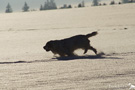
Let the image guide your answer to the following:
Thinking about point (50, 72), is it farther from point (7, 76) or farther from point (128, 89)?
point (128, 89)

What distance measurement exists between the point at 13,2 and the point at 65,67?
137m

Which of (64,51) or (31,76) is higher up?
(31,76)

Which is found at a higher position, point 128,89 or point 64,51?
point 128,89

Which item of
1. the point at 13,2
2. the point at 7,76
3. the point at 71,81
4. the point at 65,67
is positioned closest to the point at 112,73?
the point at 71,81

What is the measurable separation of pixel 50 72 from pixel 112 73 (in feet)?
4.12

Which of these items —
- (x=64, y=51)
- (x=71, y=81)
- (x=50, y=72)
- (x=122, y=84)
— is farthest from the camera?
(x=64, y=51)

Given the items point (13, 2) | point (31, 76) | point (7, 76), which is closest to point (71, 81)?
point (31, 76)

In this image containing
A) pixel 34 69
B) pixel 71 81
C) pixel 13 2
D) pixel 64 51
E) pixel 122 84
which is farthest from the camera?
pixel 13 2

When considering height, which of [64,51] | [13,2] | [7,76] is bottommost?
[13,2]

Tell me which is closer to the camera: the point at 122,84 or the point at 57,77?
the point at 122,84

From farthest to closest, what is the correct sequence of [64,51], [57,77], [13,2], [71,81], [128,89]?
1. [13,2]
2. [64,51]
3. [57,77]
4. [71,81]
5. [128,89]

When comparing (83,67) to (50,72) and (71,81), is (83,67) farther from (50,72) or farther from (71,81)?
(71,81)

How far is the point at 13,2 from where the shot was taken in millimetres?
143000

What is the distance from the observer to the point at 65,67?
819 cm
